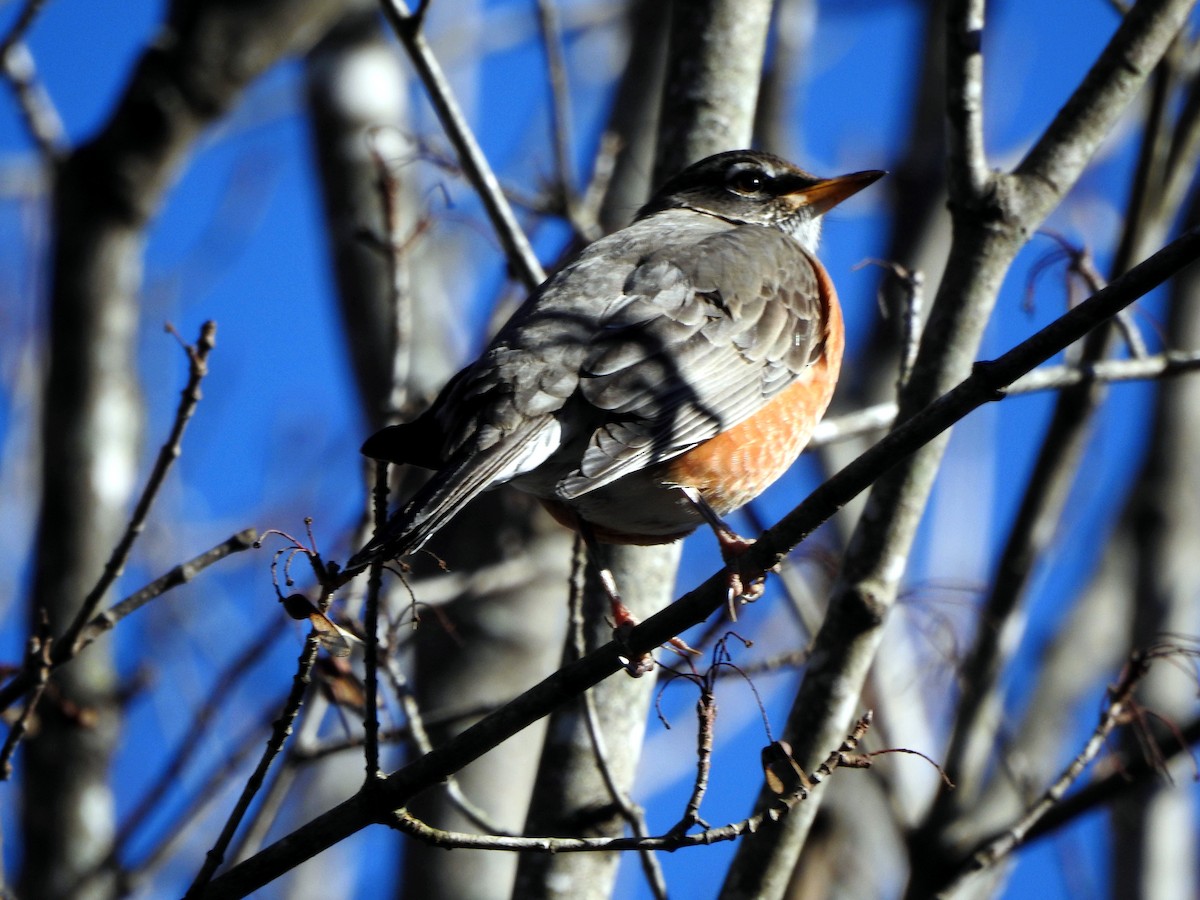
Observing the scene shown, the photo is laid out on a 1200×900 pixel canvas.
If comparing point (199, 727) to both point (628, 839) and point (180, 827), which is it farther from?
point (628, 839)

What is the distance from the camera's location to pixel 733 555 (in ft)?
10.9

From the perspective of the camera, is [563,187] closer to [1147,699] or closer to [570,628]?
[570,628]

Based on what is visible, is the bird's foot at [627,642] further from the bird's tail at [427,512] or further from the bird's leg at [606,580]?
the bird's tail at [427,512]

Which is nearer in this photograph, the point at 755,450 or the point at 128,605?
the point at 128,605

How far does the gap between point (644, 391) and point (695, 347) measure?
0.37m

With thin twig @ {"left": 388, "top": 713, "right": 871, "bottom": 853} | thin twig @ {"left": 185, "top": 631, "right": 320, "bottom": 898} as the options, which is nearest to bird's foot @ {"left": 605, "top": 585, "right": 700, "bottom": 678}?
thin twig @ {"left": 388, "top": 713, "right": 871, "bottom": 853}

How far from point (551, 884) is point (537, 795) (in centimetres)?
27

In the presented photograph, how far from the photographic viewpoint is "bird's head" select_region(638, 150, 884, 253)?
15.6 feet

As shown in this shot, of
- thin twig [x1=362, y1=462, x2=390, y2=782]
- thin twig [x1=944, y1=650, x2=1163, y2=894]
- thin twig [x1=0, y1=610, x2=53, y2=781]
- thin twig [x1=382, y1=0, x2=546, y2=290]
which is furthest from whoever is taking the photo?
thin twig [x1=382, y1=0, x2=546, y2=290]

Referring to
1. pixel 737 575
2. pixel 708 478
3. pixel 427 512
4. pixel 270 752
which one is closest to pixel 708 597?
pixel 737 575

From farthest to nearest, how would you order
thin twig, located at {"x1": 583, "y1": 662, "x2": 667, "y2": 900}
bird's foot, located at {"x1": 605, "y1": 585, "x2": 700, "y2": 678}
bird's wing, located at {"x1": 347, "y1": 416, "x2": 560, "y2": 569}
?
thin twig, located at {"x1": 583, "y1": 662, "x2": 667, "y2": 900}, bird's foot, located at {"x1": 605, "y1": 585, "x2": 700, "y2": 678}, bird's wing, located at {"x1": 347, "y1": 416, "x2": 560, "y2": 569}

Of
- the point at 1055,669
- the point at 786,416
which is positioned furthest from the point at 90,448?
the point at 1055,669

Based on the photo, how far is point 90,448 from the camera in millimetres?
5355

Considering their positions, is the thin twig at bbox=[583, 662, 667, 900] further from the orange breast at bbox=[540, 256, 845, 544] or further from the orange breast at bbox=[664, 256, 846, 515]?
the orange breast at bbox=[664, 256, 846, 515]
